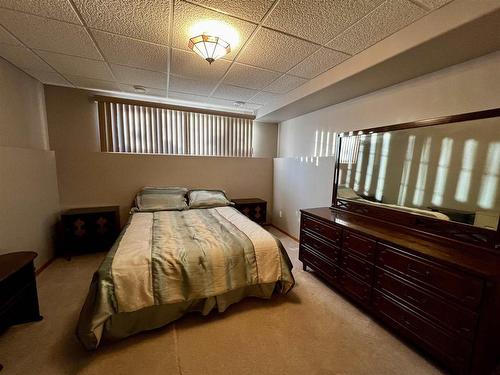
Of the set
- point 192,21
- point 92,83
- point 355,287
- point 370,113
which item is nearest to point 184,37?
point 192,21

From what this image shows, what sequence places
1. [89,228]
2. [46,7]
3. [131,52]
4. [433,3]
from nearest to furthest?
[433,3]
[46,7]
[131,52]
[89,228]

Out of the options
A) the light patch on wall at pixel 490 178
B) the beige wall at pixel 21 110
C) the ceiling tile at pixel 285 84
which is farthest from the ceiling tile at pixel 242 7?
the beige wall at pixel 21 110

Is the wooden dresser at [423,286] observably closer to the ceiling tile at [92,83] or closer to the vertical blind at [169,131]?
the vertical blind at [169,131]

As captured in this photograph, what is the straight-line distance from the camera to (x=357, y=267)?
1.97 metres

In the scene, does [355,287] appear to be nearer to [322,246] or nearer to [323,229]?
[322,246]

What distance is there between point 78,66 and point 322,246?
341cm

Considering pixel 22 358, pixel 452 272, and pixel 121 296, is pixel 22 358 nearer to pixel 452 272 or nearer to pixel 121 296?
pixel 121 296

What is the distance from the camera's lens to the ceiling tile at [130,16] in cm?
144

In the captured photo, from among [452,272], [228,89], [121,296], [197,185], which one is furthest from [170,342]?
[228,89]

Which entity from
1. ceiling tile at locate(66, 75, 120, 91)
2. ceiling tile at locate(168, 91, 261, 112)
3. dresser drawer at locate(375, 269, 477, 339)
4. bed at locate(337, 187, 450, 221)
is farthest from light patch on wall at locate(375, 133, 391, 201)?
ceiling tile at locate(66, 75, 120, 91)

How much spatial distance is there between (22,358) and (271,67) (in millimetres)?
3204

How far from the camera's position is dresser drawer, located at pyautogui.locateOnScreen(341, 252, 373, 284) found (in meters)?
1.87

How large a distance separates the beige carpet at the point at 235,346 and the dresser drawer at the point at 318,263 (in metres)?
0.28

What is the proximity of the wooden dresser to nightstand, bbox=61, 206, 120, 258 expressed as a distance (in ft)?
10.1
